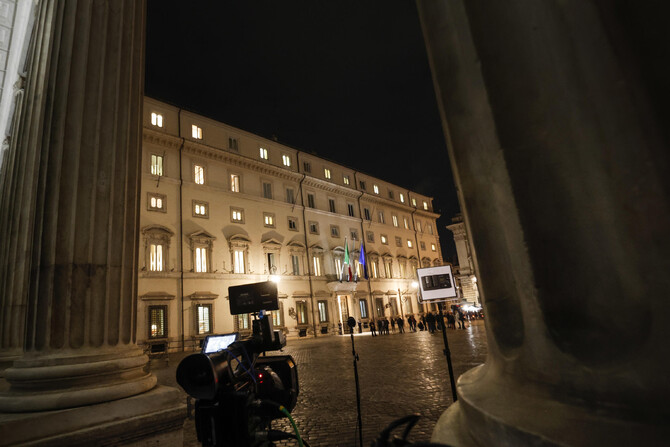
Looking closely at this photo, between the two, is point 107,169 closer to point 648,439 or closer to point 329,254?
point 648,439

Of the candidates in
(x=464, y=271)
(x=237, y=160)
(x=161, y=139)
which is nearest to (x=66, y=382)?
(x=161, y=139)

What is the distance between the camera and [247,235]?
25.6 metres

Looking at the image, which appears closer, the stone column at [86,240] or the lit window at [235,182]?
the stone column at [86,240]

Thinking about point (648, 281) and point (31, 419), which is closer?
point (648, 281)

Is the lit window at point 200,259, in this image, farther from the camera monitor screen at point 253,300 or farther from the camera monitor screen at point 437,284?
the camera monitor screen at point 437,284

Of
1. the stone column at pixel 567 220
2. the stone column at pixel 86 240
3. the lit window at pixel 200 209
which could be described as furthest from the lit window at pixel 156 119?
the stone column at pixel 567 220

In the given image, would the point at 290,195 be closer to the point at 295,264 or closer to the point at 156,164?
the point at 295,264

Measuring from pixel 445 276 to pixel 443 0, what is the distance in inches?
136

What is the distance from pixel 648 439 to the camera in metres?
0.71

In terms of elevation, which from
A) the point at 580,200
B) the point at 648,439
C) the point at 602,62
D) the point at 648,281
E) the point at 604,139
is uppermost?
the point at 602,62

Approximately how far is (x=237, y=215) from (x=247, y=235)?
5.33 feet

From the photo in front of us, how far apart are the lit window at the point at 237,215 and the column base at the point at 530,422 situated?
82.8ft

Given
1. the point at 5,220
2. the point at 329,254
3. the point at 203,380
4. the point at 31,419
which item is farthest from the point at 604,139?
the point at 329,254

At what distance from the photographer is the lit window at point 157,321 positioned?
63.9 ft
